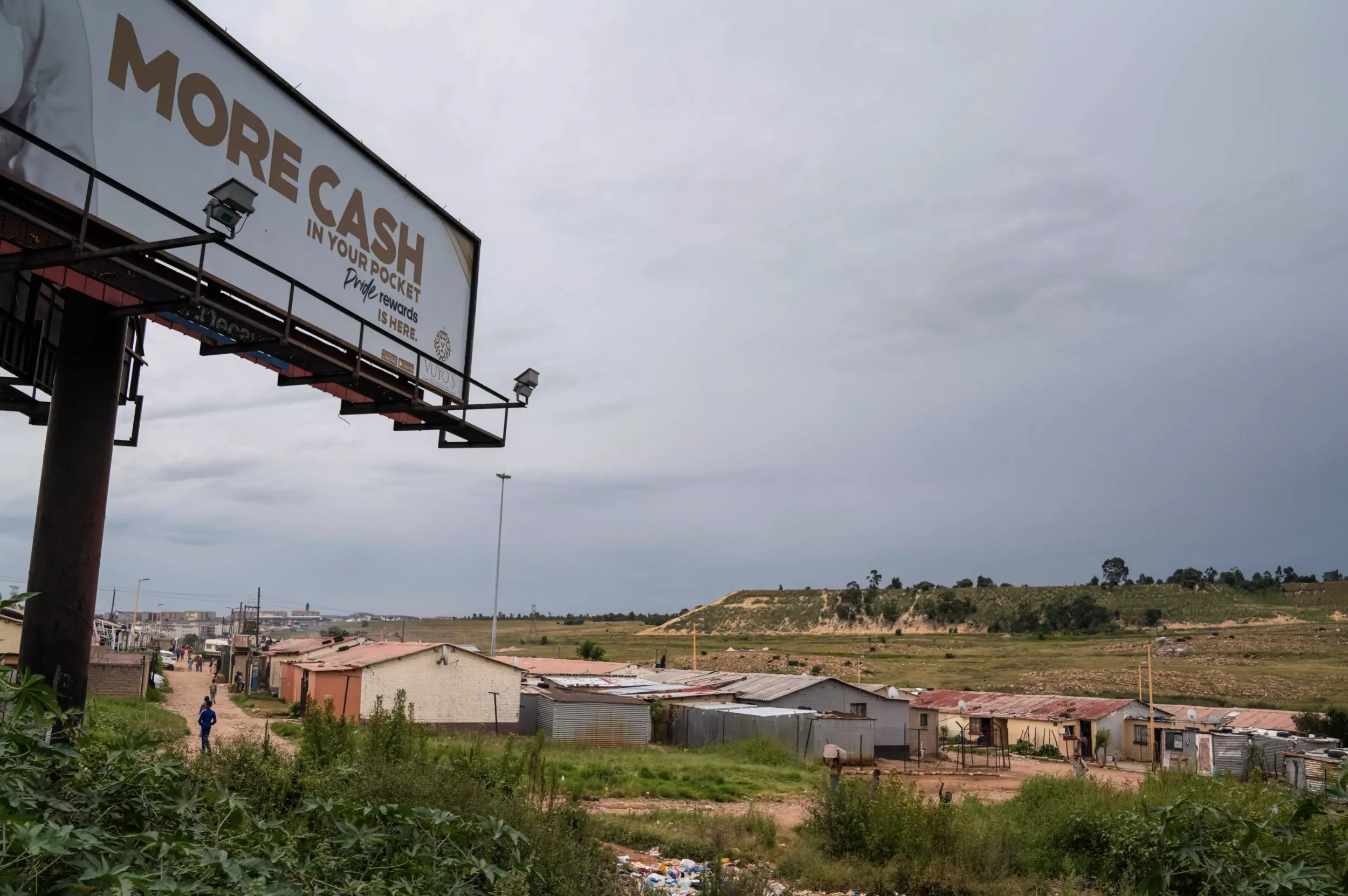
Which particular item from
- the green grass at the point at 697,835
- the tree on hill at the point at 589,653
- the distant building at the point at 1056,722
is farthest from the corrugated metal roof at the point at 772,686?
the tree on hill at the point at 589,653

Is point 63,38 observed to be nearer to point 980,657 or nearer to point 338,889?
point 338,889

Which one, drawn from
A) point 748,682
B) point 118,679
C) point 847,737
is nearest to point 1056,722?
point 847,737

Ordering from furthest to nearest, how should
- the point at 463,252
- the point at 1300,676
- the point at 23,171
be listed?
the point at 1300,676 → the point at 463,252 → the point at 23,171

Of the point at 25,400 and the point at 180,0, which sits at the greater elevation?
the point at 180,0

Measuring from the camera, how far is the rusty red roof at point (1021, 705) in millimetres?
44469

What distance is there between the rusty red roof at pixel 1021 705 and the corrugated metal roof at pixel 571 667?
17.1 metres

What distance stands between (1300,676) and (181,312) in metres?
78.1

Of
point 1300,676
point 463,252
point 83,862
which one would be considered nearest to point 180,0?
point 463,252

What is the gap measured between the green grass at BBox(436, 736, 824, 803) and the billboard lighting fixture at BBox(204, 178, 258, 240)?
13.0 meters

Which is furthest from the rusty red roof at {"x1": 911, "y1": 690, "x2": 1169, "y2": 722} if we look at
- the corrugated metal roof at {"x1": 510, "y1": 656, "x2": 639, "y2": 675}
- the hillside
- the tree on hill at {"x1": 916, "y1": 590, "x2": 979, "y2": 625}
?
the tree on hill at {"x1": 916, "y1": 590, "x2": 979, "y2": 625}

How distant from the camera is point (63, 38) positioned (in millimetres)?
8492

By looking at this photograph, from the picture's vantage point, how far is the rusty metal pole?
31.3 ft

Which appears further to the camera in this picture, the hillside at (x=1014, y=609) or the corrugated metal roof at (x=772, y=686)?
the hillside at (x=1014, y=609)

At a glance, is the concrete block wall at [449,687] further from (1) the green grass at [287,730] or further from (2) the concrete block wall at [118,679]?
(2) the concrete block wall at [118,679]
